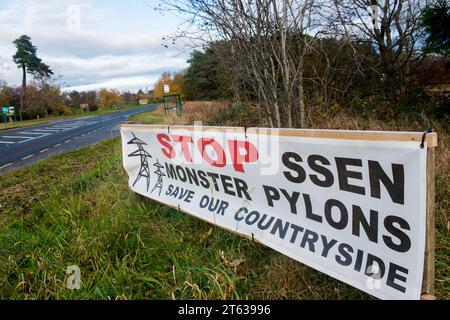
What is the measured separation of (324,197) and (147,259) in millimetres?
1633

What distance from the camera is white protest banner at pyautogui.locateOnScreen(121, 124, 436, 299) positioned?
155cm

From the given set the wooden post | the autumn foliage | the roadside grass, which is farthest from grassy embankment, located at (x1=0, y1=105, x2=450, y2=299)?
the autumn foliage

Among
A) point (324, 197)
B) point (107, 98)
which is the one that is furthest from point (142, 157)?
point (107, 98)

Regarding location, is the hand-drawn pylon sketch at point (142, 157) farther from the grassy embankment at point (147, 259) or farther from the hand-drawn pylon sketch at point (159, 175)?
the grassy embankment at point (147, 259)

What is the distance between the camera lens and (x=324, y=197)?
1.88m

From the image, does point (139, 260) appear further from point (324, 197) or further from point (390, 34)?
point (390, 34)

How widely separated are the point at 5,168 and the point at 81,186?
5.24 m

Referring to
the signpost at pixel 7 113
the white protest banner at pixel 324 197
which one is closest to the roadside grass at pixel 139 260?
the white protest banner at pixel 324 197

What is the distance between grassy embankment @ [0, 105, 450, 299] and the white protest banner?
0.27 metres

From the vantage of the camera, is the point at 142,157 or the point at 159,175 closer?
the point at 159,175

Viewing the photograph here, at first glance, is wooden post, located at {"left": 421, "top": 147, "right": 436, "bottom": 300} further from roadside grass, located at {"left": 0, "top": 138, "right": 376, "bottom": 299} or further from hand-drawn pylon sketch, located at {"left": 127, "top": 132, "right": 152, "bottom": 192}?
hand-drawn pylon sketch, located at {"left": 127, "top": 132, "right": 152, "bottom": 192}

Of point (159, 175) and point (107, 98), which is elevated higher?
point (107, 98)
